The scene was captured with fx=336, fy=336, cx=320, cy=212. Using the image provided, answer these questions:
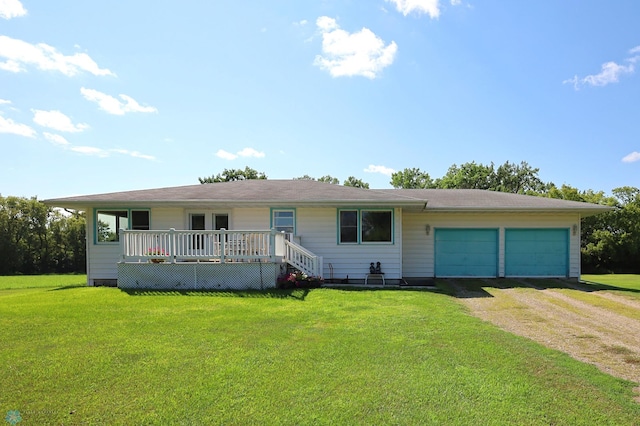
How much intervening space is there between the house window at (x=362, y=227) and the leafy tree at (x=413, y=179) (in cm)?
3138

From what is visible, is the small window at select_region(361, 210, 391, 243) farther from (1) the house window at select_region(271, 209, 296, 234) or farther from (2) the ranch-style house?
(1) the house window at select_region(271, 209, 296, 234)

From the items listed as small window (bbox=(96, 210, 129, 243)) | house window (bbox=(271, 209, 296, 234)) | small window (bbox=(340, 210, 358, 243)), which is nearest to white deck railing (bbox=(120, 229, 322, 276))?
house window (bbox=(271, 209, 296, 234))

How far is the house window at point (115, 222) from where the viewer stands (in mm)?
11406

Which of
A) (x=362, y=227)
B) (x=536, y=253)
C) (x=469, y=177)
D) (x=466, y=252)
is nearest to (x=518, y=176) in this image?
(x=469, y=177)

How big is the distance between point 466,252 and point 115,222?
41.9ft

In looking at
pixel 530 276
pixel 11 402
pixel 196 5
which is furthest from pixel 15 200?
pixel 530 276

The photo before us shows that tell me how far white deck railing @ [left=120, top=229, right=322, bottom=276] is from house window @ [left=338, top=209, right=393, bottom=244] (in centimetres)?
172

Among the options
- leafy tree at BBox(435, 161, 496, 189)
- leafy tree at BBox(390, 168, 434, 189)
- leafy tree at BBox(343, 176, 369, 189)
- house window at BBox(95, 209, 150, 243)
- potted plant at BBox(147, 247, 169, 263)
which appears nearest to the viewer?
potted plant at BBox(147, 247, 169, 263)

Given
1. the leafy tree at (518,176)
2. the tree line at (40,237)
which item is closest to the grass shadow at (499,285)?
the leafy tree at (518,176)

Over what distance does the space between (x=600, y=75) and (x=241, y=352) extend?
20077mm

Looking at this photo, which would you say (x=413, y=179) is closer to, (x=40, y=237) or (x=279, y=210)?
(x=279, y=210)

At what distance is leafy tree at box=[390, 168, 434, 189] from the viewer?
41656 millimetres

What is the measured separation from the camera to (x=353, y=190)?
12.5m

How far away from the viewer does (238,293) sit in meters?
9.05
